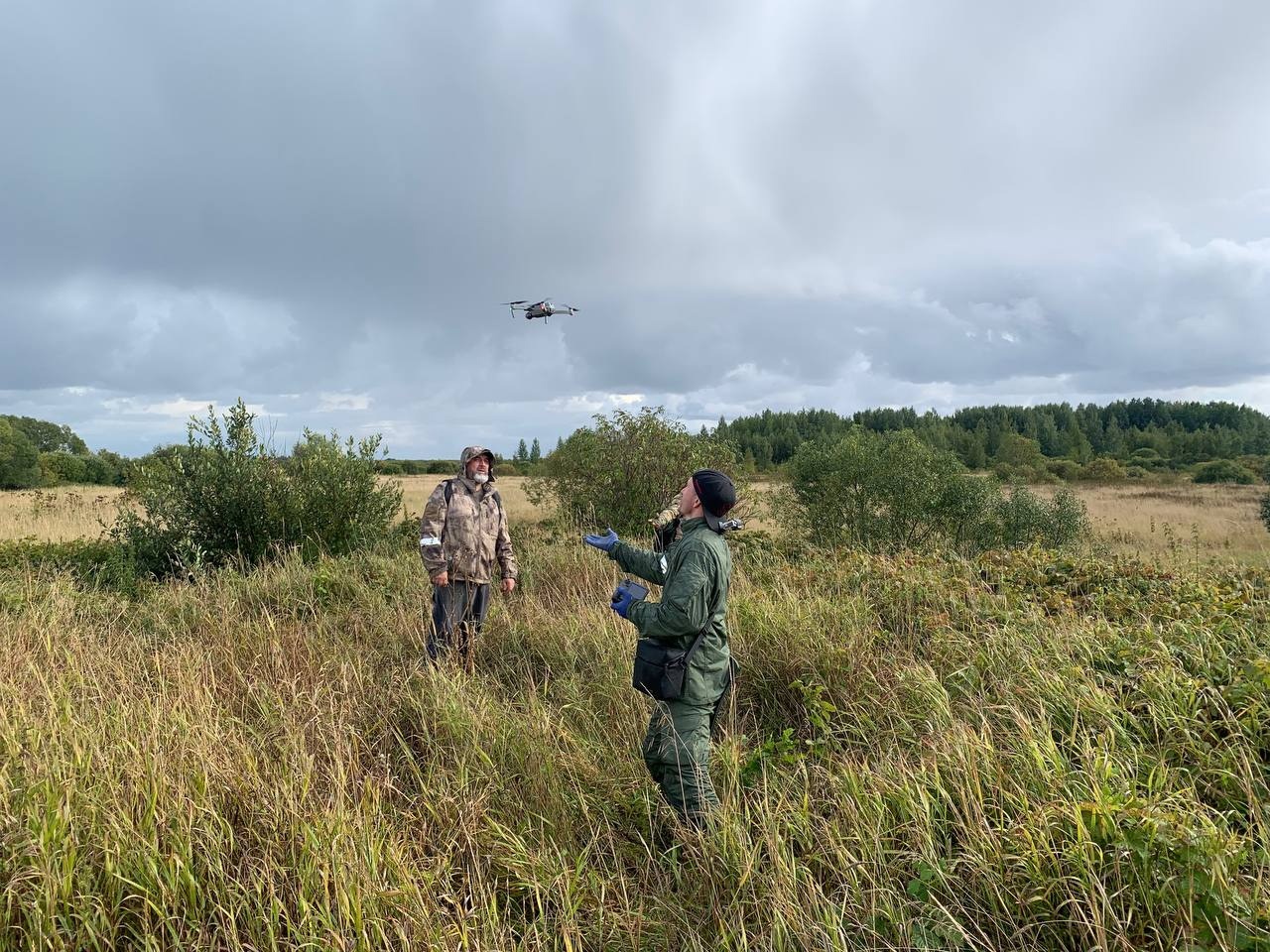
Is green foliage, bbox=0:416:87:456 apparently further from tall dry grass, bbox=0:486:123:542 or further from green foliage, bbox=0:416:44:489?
tall dry grass, bbox=0:486:123:542

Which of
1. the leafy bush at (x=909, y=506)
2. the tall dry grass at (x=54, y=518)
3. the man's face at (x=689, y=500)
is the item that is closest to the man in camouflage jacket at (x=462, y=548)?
the man's face at (x=689, y=500)

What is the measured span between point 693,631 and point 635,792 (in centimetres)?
94

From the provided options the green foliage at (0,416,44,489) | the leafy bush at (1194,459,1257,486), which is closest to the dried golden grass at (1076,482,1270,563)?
the leafy bush at (1194,459,1257,486)

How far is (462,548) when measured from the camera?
17.5 feet

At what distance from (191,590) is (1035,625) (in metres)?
7.83

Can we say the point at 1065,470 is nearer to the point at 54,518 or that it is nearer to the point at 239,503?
the point at 239,503

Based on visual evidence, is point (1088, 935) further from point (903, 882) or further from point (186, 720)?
point (186, 720)

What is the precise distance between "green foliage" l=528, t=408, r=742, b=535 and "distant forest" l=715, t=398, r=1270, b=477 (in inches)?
2107

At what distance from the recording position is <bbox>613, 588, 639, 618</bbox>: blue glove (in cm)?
311

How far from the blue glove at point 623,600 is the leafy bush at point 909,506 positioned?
12.5 m

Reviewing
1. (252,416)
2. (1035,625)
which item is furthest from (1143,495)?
(252,416)

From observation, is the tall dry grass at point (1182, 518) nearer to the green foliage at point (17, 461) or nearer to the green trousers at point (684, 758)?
the green trousers at point (684, 758)

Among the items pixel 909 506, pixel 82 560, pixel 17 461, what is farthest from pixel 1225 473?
pixel 17 461

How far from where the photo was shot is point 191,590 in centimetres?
671
